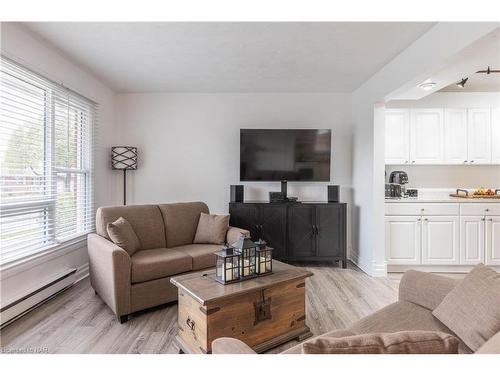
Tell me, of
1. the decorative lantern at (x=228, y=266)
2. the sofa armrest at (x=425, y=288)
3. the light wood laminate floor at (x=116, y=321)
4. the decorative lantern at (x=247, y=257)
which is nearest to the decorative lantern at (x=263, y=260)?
the decorative lantern at (x=247, y=257)

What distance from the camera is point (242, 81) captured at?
12.3 feet

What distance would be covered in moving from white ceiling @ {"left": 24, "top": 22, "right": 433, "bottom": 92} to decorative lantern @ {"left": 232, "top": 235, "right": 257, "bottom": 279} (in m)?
1.78

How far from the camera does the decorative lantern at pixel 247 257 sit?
1.97 meters

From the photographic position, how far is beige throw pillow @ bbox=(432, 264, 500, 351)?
1.22m

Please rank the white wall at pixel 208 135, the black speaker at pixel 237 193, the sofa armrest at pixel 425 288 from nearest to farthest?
the sofa armrest at pixel 425 288 < the black speaker at pixel 237 193 < the white wall at pixel 208 135

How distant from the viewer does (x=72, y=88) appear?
3.13 m

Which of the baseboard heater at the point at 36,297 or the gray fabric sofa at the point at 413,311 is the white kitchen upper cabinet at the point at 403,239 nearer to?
the gray fabric sofa at the point at 413,311

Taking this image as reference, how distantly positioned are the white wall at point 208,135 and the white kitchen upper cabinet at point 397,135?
55 cm

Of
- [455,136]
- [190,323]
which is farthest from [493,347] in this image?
[455,136]

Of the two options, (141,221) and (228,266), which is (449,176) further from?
(141,221)

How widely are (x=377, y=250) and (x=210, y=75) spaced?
118 inches
